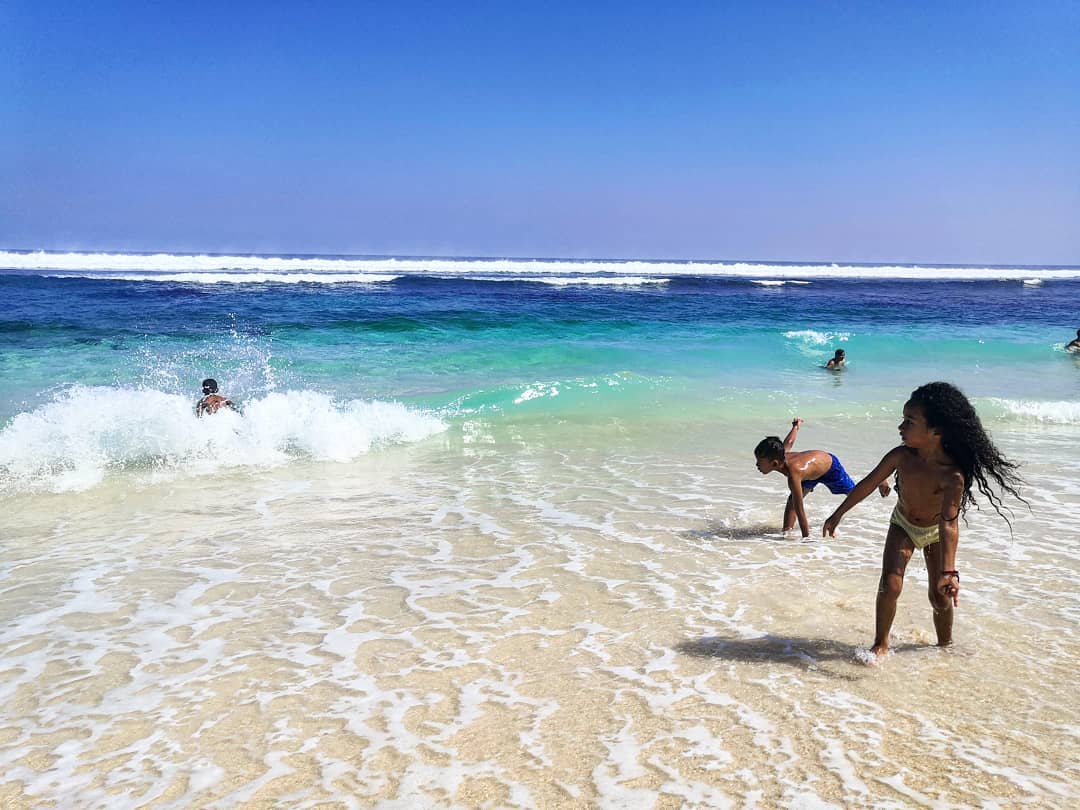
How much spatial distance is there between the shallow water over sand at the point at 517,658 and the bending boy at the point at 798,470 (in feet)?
0.78

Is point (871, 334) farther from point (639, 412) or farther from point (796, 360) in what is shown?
point (639, 412)

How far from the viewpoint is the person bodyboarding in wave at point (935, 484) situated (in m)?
Result: 3.75

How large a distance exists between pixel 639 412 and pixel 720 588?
6849 mm

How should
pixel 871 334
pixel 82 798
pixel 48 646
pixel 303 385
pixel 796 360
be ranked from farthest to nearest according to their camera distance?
pixel 871 334 < pixel 796 360 < pixel 303 385 < pixel 48 646 < pixel 82 798

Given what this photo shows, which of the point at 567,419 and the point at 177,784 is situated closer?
the point at 177,784

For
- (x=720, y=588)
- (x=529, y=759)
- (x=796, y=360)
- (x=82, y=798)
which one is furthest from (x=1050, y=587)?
(x=796, y=360)

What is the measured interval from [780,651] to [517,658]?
1.34 meters

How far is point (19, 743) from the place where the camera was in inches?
130

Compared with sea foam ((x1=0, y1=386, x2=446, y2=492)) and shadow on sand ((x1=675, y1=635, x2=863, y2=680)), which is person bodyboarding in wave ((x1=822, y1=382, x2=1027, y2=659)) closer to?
shadow on sand ((x1=675, y1=635, x2=863, y2=680))

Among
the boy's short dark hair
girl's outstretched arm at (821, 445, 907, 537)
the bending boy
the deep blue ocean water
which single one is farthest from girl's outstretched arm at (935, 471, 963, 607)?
the deep blue ocean water

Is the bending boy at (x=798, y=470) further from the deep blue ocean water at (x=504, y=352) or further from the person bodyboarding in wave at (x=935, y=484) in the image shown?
the deep blue ocean water at (x=504, y=352)

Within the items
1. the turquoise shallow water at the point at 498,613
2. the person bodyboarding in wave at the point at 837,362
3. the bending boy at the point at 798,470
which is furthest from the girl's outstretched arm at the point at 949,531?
the person bodyboarding in wave at the point at 837,362

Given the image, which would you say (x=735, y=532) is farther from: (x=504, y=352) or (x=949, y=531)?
(x=504, y=352)

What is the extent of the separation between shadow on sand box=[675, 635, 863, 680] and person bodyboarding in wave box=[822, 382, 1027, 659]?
0.65 feet
